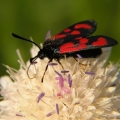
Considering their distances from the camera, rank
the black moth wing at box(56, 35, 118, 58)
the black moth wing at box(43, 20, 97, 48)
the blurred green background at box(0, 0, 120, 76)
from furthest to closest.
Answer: the blurred green background at box(0, 0, 120, 76)
the black moth wing at box(43, 20, 97, 48)
the black moth wing at box(56, 35, 118, 58)

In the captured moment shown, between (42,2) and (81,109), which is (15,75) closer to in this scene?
(81,109)

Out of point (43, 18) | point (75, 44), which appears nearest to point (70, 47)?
point (75, 44)

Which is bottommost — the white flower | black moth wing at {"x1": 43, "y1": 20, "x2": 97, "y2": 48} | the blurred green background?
the white flower

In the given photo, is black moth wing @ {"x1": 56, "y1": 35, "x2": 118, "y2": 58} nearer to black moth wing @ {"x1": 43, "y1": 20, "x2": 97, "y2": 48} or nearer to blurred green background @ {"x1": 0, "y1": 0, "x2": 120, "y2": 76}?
black moth wing @ {"x1": 43, "y1": 20, "x2": 97, "y2": 48}

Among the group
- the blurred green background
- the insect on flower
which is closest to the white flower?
the insect on flower

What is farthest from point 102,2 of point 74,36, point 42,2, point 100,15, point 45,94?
point 45,94

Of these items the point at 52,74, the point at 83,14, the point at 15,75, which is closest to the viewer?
the point at 52,74

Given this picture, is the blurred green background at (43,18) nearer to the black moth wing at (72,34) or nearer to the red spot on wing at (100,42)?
the black moth wing at (72,34)

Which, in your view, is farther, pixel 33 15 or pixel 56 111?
pixel 33 15
